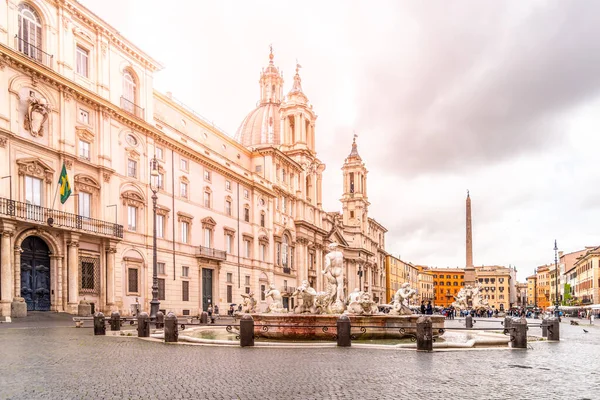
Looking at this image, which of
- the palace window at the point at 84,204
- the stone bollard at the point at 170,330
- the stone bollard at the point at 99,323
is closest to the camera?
the stone bollard at the point at 170,330

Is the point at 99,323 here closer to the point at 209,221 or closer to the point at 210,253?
the point at 210,253

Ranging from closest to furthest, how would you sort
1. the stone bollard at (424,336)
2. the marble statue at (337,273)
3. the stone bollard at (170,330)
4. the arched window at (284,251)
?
1. the stone bollard at (424,336)
2. the stone bollard at (170,330)
3. the marble statue at (337,273)
4. the arched window at (284,251)

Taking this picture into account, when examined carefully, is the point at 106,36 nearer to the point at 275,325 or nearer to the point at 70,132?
the point at 70,132

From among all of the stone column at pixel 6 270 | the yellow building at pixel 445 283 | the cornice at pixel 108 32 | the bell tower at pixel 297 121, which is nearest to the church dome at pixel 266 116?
the bell tower at pixel 297 121

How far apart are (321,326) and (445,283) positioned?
17269cm

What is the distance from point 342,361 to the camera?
12125 millimetres

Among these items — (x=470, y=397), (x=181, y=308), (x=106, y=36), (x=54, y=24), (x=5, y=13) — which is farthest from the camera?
(x=181, y=308)

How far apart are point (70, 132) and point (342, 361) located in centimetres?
2439

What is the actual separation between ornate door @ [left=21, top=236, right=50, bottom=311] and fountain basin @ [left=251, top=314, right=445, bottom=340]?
15217 mm

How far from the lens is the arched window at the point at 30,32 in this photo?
94.8 feet

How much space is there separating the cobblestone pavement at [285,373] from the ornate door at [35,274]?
13839mm


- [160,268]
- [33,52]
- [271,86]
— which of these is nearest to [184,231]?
[160,268]

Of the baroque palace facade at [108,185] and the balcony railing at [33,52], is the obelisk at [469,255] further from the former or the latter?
the balcony railing at [33,52]

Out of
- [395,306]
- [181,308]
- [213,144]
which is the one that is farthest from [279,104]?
[395,306]
